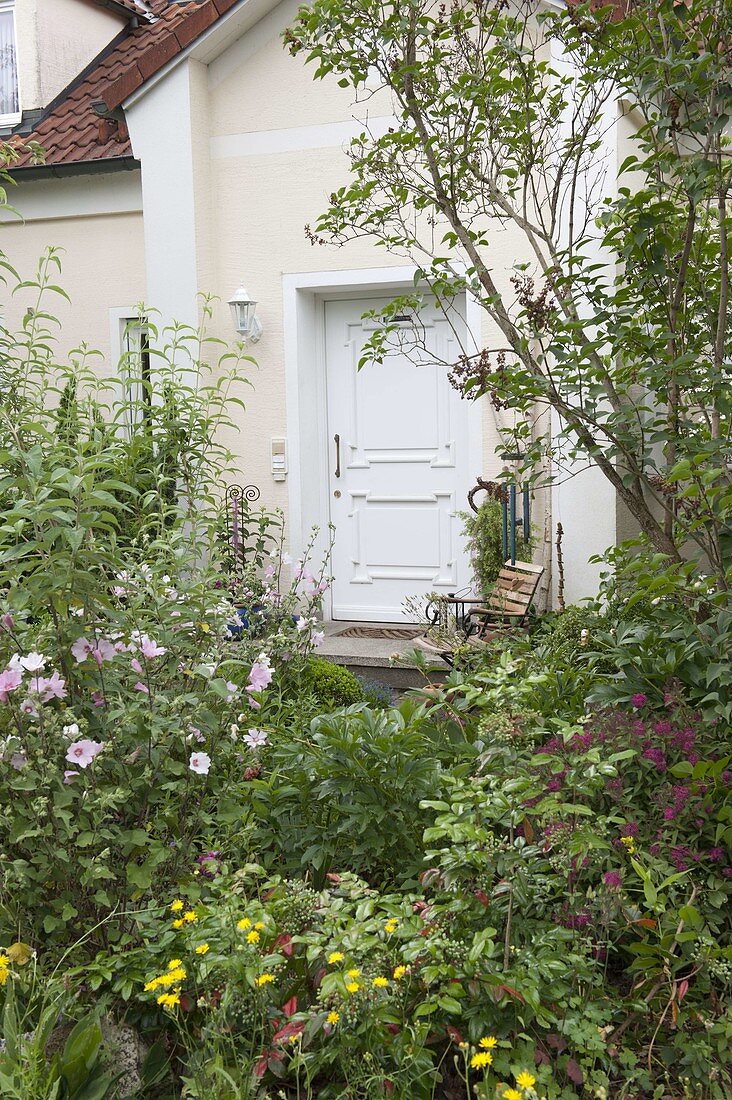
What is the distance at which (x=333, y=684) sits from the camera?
5.35 m

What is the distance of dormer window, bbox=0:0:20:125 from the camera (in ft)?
30.1

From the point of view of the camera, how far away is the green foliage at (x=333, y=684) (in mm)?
5297

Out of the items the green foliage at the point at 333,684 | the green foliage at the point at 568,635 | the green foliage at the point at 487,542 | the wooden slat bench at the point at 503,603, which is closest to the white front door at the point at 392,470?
the green foliage at the point at 487,542

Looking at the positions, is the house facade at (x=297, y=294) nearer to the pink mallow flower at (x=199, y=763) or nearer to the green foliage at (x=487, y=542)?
the green foliage at (x=487, y=542)

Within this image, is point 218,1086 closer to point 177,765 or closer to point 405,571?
point 177,765

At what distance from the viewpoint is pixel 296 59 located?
23.6 ft

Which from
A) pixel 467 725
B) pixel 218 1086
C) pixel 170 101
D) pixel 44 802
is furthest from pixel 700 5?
pixel 170 101

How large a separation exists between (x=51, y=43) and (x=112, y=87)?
2.43 metres

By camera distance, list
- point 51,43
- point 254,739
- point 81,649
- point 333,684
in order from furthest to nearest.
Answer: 1. point 51,43
2. point 333,684
3. point 254,739
4. point 81,649

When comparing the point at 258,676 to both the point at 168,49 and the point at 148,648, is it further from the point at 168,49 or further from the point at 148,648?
the point at 168,49

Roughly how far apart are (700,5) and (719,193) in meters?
0.60

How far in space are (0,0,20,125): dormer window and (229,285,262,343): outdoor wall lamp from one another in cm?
359

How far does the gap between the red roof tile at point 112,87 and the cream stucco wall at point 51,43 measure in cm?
11

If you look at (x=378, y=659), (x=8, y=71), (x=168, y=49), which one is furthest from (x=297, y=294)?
(x=8, y=71)
